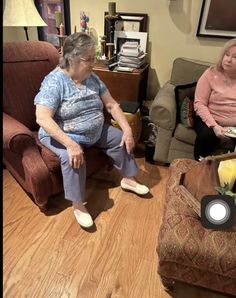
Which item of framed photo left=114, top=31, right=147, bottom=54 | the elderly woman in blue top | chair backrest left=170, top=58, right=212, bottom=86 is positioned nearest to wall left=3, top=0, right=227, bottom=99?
framed photo left=114, top=31, right=147, bottom=54

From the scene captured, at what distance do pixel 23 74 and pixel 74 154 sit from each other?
73 centimetres

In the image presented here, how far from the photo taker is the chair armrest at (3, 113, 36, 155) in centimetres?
144

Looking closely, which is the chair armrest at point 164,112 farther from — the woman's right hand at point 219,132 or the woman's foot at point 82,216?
the woman's foot at point 82,216

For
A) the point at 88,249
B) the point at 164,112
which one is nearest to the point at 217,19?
the point at 164,112

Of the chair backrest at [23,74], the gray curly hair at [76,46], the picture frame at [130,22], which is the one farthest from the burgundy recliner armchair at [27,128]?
the picture frame at [130,22]

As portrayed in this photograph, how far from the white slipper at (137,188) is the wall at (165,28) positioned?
50.8 inches

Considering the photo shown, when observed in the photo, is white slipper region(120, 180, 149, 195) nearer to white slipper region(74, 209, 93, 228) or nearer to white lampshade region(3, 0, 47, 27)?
white slipper region(74, 209, 93, 228)

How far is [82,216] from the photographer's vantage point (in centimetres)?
162

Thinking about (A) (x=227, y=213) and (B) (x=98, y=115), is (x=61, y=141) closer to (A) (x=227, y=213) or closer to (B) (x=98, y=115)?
(B) (x=98, y=115)

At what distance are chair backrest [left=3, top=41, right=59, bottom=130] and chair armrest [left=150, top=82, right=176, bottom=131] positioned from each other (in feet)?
2.69

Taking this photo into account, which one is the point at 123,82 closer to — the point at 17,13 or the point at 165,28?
the point at 165,28

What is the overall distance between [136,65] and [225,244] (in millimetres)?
1715

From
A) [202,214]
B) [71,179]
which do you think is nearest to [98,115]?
[71,179]

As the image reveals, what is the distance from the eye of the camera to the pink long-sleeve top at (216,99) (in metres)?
1.90
